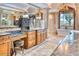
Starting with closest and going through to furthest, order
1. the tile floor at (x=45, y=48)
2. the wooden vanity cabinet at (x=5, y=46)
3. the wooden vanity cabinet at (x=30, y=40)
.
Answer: the wooden vanity cabinet at (x=5, y=46) < the tile floor at (x=45, y=48) < the wooden vanity cabinet at (x=30, y=40)

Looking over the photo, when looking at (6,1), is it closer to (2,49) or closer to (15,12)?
(15,12)

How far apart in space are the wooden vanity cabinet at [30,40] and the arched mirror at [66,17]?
0.52m

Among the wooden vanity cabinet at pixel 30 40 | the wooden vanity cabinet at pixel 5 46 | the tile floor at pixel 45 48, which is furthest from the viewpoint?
the wooden vanity cabinet at pixel 30 40

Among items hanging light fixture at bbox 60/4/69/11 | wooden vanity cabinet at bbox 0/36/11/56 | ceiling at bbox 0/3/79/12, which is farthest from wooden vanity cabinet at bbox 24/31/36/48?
hanging light fixture at bbox 60/4/69/11

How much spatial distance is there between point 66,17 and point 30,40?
75 centimetres

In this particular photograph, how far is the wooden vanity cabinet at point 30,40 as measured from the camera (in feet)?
7.57

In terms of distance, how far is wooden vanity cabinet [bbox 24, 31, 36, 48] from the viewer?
2308 mm

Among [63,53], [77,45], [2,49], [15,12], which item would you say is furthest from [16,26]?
[77,45]

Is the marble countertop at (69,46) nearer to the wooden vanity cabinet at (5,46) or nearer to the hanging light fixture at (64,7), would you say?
the hanging light fixture at (64,7)

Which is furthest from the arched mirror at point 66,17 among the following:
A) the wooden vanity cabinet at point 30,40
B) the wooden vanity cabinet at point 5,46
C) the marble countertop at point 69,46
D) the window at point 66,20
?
the wooden vanity cabinet at point 5,46

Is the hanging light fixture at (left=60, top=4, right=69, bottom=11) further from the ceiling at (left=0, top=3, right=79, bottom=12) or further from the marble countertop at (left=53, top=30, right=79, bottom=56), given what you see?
the marble countertop at (left=53, top=30, right=79, bottom=56)

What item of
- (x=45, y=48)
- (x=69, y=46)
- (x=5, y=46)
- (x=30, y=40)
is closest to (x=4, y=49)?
(x=5, y=46)

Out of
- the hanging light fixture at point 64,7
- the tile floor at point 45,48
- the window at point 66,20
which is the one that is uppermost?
the hanging light fixture at point 64,7

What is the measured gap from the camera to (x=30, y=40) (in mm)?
2410
